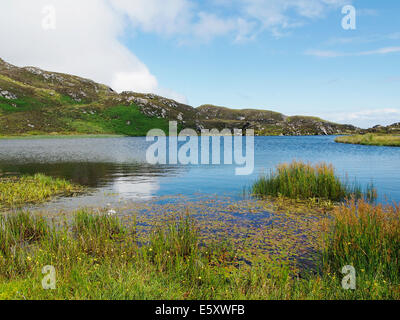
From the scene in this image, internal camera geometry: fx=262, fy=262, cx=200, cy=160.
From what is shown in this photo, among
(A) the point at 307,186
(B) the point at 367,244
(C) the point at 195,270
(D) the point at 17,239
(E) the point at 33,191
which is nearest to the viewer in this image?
(C) the point at 195,270

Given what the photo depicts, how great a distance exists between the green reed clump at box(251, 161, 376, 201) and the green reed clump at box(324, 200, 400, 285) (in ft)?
32.4

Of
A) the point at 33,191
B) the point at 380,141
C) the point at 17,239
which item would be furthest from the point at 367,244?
the point at 380,141

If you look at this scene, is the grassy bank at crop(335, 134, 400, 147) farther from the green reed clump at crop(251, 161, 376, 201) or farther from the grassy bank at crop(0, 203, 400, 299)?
the grassy bank at crop(0, 203, 400, 299)

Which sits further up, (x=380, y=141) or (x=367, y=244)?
(x=380, y=141)

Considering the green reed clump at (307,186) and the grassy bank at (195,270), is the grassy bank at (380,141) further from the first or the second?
the grassy bank at (195,270)

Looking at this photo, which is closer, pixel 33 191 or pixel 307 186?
pixel 307 186

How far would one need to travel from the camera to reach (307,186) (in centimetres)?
1988

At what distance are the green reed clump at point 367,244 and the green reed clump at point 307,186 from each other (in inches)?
388

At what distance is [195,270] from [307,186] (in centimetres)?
1423

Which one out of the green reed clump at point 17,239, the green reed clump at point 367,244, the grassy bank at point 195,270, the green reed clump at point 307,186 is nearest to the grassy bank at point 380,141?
Result: the green reed clump at point 307,186

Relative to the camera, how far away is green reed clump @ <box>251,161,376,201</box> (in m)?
19.8

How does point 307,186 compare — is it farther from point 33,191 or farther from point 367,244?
point 33,191

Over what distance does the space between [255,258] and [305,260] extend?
6.41 ft
